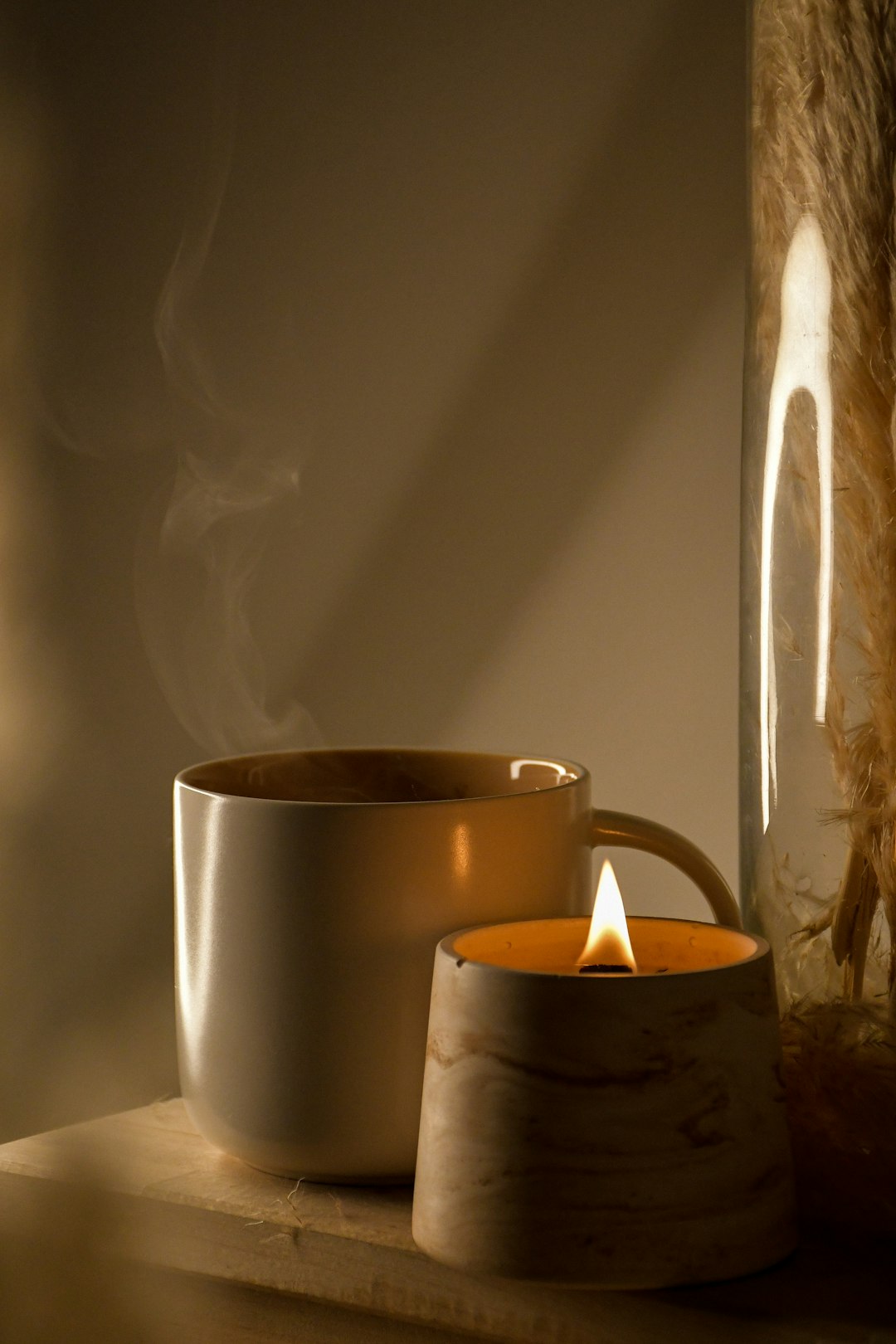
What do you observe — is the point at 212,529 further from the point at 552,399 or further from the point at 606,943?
the point at 606,943

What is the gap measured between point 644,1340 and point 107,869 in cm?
76

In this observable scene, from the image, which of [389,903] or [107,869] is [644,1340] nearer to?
[389,903]

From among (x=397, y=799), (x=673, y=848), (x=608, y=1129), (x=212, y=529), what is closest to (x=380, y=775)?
(x=397, y=799)

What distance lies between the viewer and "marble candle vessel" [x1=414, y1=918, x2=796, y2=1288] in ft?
1.14

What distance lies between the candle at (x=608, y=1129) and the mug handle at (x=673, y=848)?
117mm

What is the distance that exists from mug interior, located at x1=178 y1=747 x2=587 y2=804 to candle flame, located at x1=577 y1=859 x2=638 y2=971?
0.34ft

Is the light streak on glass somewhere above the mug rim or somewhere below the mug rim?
above

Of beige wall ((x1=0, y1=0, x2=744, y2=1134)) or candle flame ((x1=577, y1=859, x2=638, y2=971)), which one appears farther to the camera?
beige wall ((x1=0, y1=0, x2=744, y2=1134))

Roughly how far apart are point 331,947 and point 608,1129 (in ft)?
0.35

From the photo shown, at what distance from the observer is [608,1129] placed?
35cm

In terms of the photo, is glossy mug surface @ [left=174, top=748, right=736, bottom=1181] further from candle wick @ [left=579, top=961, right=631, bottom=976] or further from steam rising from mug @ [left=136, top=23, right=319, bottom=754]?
steam rising from mug @ [left=136, top=23, right=319, bottom=754]

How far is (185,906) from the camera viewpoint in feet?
1.47

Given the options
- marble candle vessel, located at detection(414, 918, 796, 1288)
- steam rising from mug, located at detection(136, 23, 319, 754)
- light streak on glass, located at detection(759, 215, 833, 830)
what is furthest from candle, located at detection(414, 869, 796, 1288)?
steam rising from mug, located at detection(136, 23, 319, 754)

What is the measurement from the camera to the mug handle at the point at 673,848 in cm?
49
